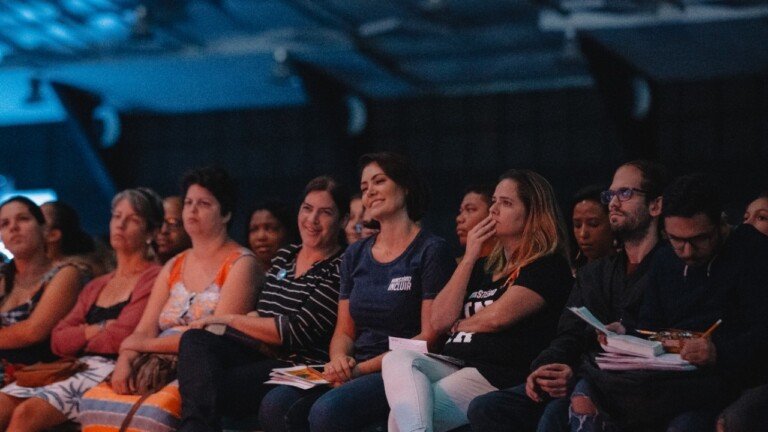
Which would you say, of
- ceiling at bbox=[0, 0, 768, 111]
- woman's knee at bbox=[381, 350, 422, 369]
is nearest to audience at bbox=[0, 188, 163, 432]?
woman's knee at bbox=[381, 350, 422, 369]

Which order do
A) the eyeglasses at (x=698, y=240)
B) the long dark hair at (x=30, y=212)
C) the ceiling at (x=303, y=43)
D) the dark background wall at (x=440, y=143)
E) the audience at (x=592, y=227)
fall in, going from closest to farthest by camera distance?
the eyeglasses at (x=698, y=240), the audience at (x=592, y=227), the long dark hair at (x=30, y=212), the ceiling at (x=303, y=43), the dark background wall at (x=440, y=143)

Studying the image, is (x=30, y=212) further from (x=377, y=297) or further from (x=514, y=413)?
(x=514, y=413)

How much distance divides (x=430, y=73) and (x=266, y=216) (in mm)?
8155

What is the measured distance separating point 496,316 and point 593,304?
358 mm

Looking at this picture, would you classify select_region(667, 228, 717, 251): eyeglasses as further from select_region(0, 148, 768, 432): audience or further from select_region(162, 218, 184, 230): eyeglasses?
select_region(162, 218, 184, 230): eyeglasses

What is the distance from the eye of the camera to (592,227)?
474 centimetres

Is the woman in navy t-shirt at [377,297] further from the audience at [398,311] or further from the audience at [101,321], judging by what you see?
the audience at [101,321]

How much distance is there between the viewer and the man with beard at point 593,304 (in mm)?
3641

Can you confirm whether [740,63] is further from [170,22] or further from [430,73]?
[170,22]

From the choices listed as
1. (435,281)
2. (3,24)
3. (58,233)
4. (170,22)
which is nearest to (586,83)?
(170,22)

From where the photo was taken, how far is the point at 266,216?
602cm

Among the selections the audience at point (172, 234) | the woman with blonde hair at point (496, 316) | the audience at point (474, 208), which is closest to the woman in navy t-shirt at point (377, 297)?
the woman with blonde hair at point (496, 316)

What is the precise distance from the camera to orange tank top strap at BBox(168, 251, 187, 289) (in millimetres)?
5074

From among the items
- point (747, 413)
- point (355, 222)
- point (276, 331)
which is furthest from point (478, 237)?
point (355, 222)
